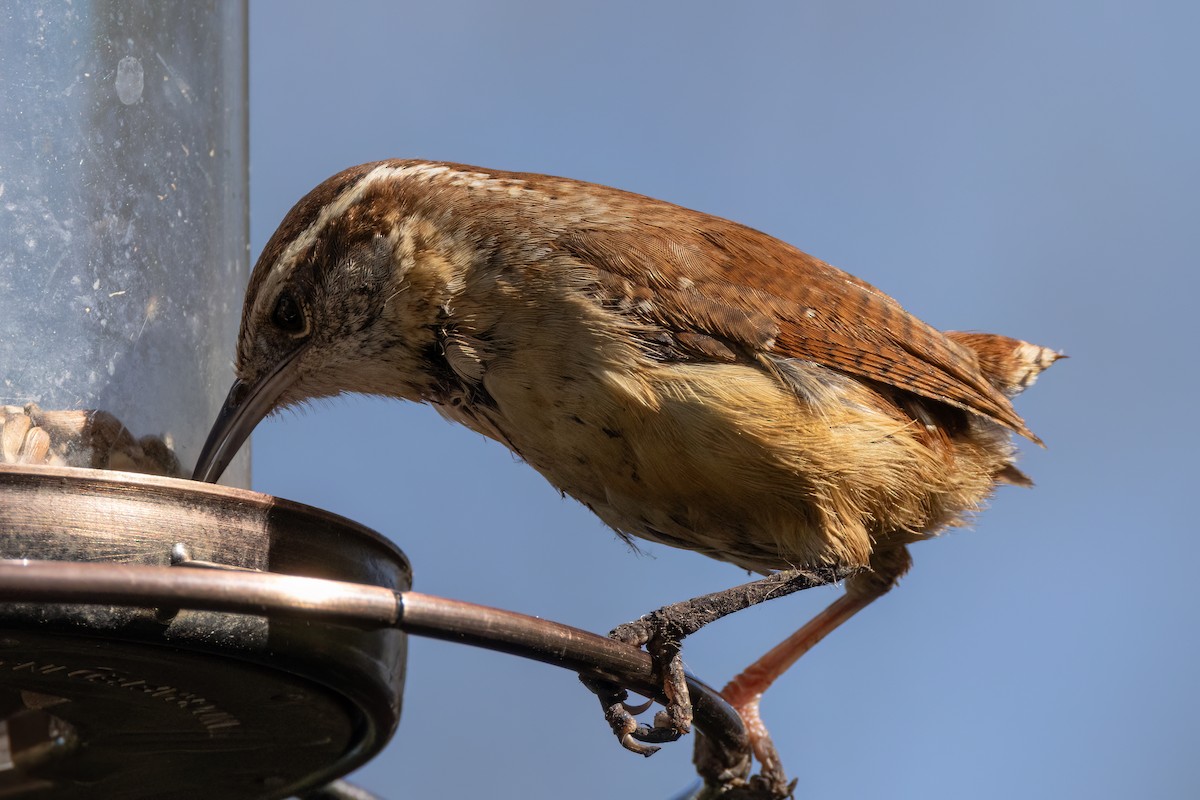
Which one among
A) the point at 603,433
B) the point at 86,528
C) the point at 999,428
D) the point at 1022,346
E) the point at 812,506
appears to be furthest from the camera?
the point at 1022,346

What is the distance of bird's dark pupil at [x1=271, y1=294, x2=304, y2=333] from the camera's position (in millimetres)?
3131

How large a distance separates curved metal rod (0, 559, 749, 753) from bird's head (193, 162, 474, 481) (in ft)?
4.36

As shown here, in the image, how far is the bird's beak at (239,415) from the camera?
280 centimetres

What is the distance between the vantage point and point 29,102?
102 inches

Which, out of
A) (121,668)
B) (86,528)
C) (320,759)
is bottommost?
(320,759)

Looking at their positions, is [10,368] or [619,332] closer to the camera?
[10,368]

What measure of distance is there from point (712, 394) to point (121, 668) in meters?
1.47

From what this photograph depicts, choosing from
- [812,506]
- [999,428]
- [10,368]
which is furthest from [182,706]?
[999,428]

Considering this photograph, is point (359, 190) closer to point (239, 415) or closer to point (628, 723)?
point (239, 415)

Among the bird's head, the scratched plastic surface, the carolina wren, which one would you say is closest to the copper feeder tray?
the scratched plastic surface

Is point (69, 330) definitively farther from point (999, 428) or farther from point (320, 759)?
point (999, 428)

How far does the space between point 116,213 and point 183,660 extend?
1100 mm

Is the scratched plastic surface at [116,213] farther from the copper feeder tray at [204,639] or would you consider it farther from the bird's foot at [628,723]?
the bird's foot at [628,723]

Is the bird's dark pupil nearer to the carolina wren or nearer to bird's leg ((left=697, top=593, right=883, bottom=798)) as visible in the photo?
the carolina wren
